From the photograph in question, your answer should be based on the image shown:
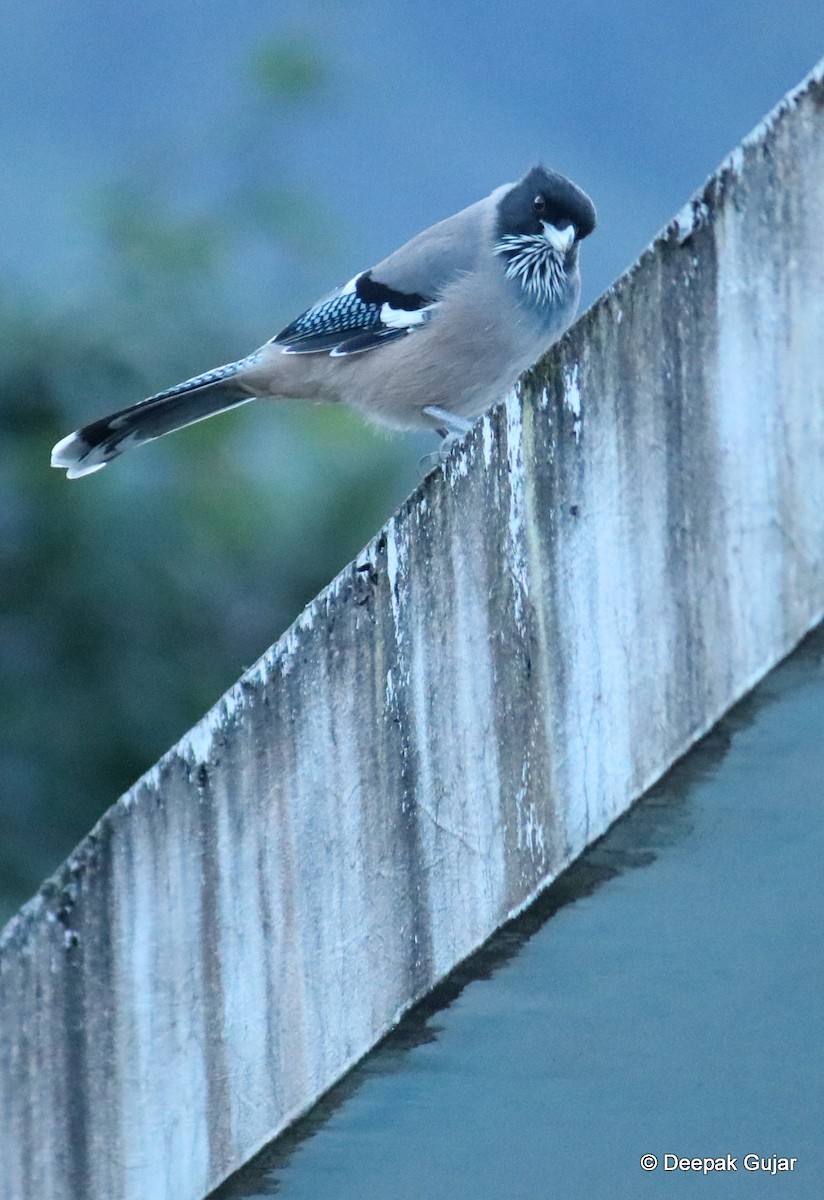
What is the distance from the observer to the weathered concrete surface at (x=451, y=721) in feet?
5.89

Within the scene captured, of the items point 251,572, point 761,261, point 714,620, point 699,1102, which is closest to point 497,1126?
point 699,1102

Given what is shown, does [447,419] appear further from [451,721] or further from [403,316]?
[451,721]

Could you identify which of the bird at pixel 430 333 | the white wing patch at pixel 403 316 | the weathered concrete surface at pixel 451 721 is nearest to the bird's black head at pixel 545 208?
the bird at pixel 430 333

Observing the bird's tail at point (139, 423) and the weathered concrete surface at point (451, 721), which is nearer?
the weathered concrete surface at point (451, 721)

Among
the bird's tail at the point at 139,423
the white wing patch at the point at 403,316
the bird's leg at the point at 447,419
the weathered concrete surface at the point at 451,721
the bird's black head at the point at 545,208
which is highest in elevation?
the bird's black head at the point at 545,208

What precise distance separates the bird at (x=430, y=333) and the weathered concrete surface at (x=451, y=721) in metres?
2.11

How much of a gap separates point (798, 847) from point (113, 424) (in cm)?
287

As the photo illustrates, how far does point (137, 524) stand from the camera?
584cm

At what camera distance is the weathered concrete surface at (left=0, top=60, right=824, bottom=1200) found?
180 centimetres

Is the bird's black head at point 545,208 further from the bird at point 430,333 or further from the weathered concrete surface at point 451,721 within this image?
the weathered concrete surface at point 451,721

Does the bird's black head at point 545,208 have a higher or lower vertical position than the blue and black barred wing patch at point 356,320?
higher

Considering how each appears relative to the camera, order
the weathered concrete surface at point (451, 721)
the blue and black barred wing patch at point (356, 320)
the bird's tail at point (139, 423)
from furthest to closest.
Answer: the bird's tail at point (139, 423)
the blue and black barred wing patch at point (356, 320)
the weathered concrete surface at point (451, 721)

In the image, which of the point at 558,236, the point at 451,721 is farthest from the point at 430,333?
the point at 451,721

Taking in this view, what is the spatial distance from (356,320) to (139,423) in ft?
2.00
